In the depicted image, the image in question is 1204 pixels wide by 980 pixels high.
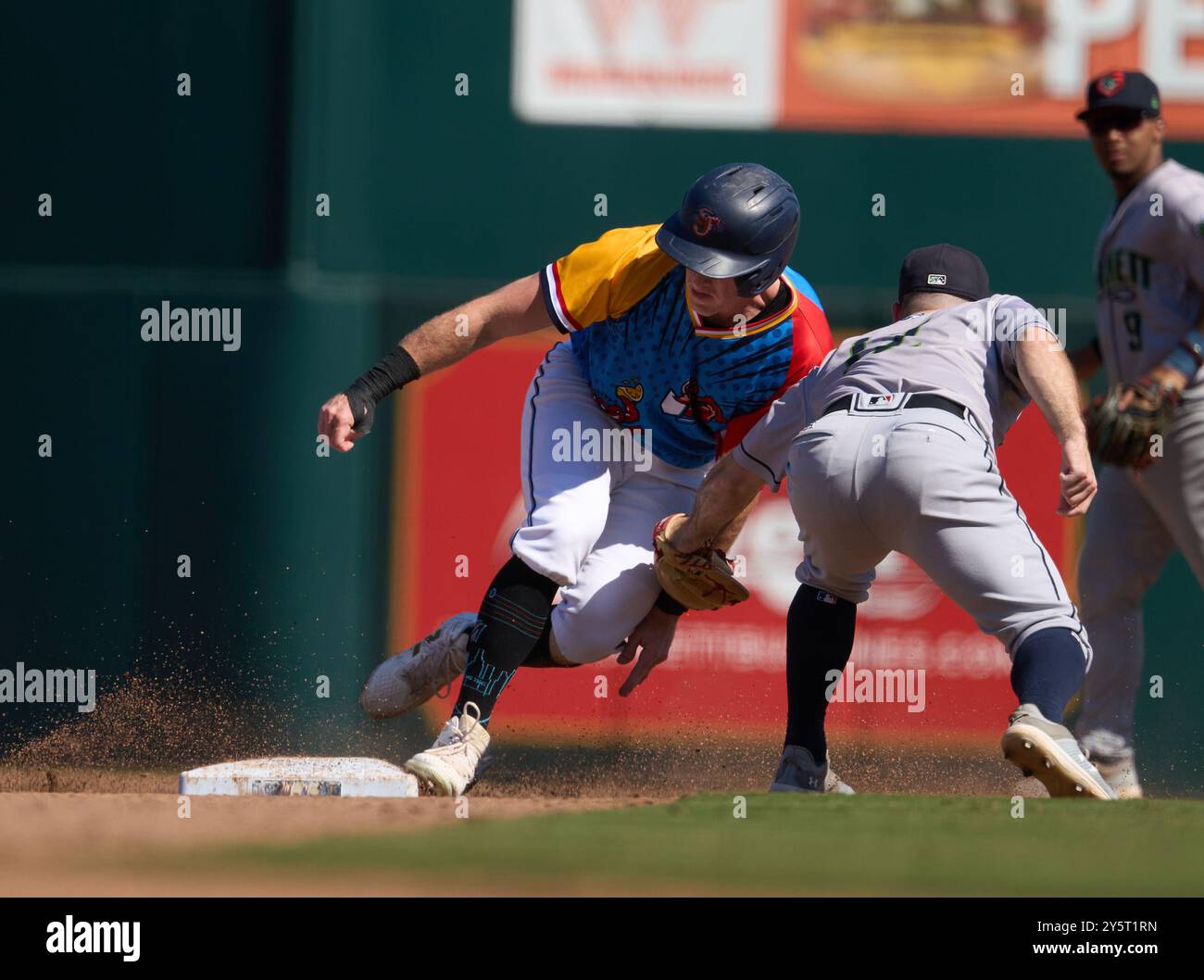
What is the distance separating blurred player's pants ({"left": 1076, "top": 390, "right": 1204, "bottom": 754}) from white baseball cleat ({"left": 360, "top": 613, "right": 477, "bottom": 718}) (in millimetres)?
1715

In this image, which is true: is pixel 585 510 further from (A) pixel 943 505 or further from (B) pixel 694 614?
(B) pixel 694 614

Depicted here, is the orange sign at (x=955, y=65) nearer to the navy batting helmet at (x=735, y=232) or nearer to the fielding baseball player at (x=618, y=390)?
the fielding baseball player at (x=618, y=390)

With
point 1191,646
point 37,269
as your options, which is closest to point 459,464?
point 37,269

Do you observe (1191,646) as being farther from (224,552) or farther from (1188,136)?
(224,552)

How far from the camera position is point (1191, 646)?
557 cm

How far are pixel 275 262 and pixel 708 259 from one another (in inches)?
85.7

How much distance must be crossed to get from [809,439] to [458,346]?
0.98 m

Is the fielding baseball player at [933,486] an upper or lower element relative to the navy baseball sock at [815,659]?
upper

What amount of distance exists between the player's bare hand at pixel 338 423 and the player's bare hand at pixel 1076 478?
1593 mm

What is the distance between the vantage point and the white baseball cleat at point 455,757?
386cm

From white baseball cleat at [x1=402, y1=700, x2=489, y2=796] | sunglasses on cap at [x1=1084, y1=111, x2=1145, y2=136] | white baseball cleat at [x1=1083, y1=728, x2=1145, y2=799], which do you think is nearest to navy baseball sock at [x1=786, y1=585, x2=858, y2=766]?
white baseball cleat at [x1=402, y1=700, x2=489, y2=796]

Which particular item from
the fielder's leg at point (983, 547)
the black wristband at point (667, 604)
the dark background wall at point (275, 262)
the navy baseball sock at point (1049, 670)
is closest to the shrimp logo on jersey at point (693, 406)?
the black wristband at point (667, 604)

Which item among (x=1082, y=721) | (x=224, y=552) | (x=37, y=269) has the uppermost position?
(x=37, y=269)

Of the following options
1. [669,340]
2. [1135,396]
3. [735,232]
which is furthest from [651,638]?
[1135,396]
